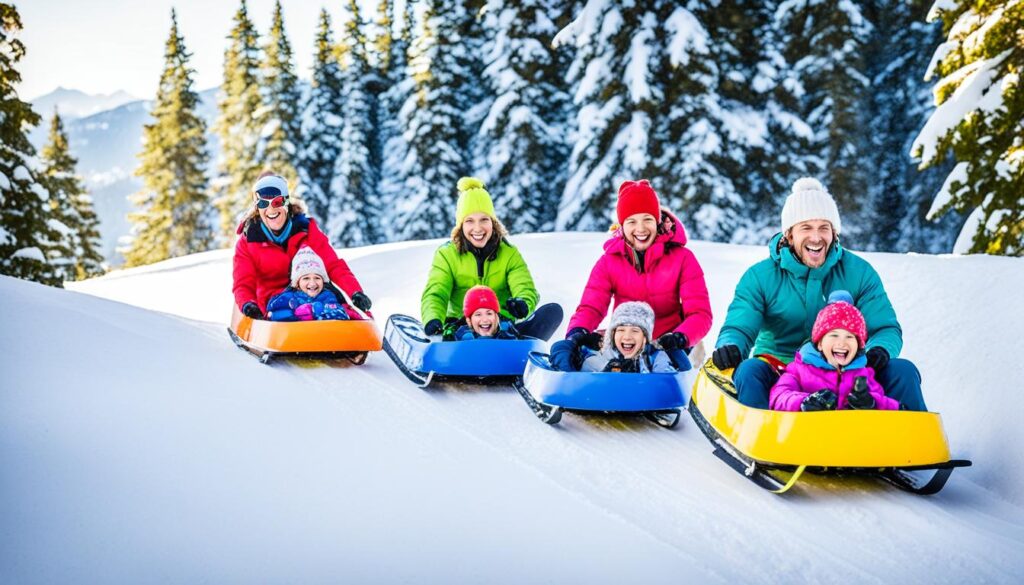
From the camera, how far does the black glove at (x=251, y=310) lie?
18.4 feet

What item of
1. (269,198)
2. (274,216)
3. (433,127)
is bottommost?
(433,127)

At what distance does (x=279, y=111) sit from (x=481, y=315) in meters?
24.8

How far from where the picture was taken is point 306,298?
A: 5855 mm

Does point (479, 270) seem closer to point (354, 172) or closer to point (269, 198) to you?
point (269, 198)

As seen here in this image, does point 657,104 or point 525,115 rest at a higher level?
point 657,104

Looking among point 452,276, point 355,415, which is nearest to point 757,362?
point 355,415

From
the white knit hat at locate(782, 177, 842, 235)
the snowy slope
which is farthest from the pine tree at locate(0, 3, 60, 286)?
the white knit hat at locate(782, 177, 842, 235)

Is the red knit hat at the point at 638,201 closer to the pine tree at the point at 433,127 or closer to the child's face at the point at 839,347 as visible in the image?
the child's face at the point at 839,347

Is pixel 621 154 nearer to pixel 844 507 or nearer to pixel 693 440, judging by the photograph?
pixel 693 440

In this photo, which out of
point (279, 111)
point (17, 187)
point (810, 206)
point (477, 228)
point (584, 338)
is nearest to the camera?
point (810, 206)

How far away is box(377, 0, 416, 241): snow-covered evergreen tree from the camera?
26.6 m

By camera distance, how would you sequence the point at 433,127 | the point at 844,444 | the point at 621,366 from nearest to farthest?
1. the point at 844,444
2. the point at 621,366
3. the point at 433,127

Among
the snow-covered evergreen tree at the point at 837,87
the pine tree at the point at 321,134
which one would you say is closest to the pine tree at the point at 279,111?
→ the pine tree at the point at 321,134

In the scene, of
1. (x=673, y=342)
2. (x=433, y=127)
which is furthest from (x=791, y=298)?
(x=433, y=127)
